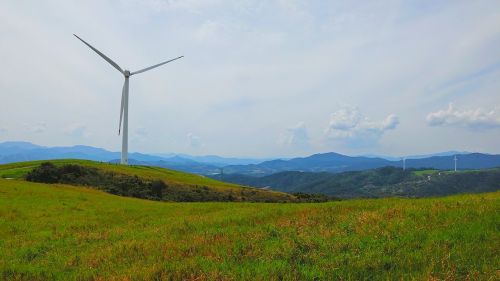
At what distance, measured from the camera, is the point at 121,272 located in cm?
1132

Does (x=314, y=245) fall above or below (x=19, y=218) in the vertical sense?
above

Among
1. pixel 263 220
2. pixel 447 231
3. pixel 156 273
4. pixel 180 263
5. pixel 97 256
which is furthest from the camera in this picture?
pixel 263 220

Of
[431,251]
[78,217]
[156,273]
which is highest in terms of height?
[431,251]

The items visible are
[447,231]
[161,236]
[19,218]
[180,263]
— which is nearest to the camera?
[180,263]

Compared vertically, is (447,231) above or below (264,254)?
above

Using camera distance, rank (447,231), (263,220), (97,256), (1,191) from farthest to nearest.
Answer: (1,191) → (263,220) → (97,256) → (447,231)

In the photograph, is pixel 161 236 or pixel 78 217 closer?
pixel 161 236

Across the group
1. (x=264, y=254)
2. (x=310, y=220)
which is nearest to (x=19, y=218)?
(x=310, y=220)

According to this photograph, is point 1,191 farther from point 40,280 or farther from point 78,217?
point 40,280

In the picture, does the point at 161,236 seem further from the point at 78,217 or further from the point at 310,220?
the point at 78,217

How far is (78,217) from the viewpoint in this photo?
31906 millimetres

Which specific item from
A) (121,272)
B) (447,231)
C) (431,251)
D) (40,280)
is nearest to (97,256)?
(40,280)

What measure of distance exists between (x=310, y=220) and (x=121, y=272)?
9.86m

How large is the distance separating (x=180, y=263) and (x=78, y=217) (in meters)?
23.5
